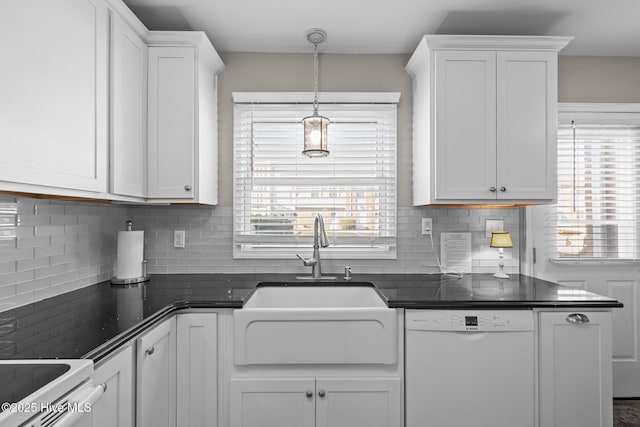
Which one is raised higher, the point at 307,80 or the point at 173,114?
the point at 307,80

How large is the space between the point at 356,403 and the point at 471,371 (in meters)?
0.57

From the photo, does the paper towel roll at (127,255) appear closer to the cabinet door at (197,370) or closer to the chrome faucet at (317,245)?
the cabinet door at (197,370)

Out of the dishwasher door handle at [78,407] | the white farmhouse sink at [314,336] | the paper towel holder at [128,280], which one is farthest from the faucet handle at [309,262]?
the dishwasher door handle at [78,407]

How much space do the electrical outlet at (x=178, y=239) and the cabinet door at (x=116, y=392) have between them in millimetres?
1219

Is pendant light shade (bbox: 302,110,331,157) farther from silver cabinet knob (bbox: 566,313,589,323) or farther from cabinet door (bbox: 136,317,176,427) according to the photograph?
silver cabinet knob (bbox: 566,313,589,323)

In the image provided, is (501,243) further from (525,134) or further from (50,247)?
(50,247)

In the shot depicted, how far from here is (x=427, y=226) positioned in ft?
8.40

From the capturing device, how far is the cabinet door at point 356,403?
67.6 inches

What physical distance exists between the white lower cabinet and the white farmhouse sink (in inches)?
4.0

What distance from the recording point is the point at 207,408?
1.74 m

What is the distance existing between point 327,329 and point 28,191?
1.29 m

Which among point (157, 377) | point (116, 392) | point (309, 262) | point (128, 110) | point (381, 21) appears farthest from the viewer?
point (309, 262)

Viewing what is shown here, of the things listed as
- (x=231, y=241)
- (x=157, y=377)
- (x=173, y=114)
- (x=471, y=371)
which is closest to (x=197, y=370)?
(x=157, y=377)

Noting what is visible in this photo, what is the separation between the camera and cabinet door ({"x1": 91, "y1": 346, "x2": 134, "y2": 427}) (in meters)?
1.16
